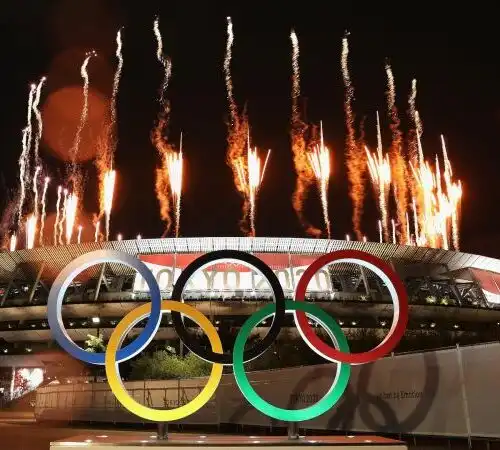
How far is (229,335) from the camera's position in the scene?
177ft

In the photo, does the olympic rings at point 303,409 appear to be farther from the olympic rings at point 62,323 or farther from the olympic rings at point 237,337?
the olympic rings at point 62,323

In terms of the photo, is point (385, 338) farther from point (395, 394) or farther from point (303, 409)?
point (395, 394)

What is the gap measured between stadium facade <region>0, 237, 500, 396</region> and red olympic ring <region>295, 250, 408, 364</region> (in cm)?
3906

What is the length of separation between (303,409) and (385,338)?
9.37 ft

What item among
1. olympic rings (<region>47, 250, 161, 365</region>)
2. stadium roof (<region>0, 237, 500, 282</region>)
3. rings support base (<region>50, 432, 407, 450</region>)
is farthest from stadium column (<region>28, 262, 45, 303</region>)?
→ rings support base (<region>50, 432, 407, 450</region>)

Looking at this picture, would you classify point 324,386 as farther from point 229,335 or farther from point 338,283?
point 338,283

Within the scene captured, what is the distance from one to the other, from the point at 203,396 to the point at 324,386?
8168mm

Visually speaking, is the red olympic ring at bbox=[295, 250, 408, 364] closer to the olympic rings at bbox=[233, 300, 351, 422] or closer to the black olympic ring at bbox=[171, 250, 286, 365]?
the olympic rings at bbox=[233, 300, 351, 422]

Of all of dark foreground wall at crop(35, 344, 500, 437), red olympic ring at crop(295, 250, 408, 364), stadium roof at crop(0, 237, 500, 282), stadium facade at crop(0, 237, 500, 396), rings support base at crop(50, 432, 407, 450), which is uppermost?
stadium roof at crop(0, 237, 500, 282)

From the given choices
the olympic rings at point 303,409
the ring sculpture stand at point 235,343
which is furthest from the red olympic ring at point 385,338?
the olympic rings at point 303,409

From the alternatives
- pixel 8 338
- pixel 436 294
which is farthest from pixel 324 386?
pixel 8 338

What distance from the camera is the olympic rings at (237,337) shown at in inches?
510

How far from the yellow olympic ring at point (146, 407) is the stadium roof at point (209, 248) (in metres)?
40.4

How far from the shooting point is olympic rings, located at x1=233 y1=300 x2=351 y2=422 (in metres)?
12.9
